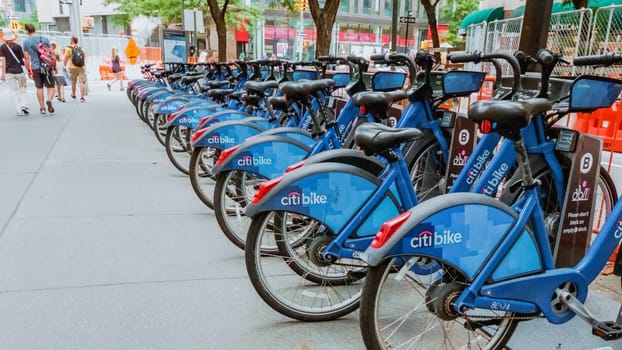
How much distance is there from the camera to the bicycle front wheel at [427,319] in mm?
2146

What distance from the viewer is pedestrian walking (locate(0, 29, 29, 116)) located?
9984mm

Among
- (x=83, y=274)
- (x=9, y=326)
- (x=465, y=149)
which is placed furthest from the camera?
(x=465, y=149)

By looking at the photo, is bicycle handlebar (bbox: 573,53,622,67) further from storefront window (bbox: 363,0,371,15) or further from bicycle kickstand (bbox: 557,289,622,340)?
storefront window (bbox: 363,0,371,15)

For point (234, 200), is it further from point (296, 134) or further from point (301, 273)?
point (301, 273)

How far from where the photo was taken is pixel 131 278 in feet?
11.0

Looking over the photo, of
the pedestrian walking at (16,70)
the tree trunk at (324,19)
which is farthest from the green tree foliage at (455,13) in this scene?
the pedestrian walking at (16,70)

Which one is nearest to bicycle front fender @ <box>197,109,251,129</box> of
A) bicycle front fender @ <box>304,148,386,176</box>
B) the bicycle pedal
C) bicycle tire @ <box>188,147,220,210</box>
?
bicycle tire @ <box>188,147,220,210</box>

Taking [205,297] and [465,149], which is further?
[465,149]

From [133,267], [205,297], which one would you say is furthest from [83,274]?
[205,297]

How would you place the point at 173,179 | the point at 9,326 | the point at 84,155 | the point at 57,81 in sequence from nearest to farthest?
1. the point at 9,326
2. the point at 173,179
3. the point at 84,155
4. the point at 57,81

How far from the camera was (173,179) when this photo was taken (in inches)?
233

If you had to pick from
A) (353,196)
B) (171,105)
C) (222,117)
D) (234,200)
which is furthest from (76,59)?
(353,196)

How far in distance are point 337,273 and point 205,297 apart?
2.90ft

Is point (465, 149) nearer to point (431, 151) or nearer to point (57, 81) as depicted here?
point (431, 151)
